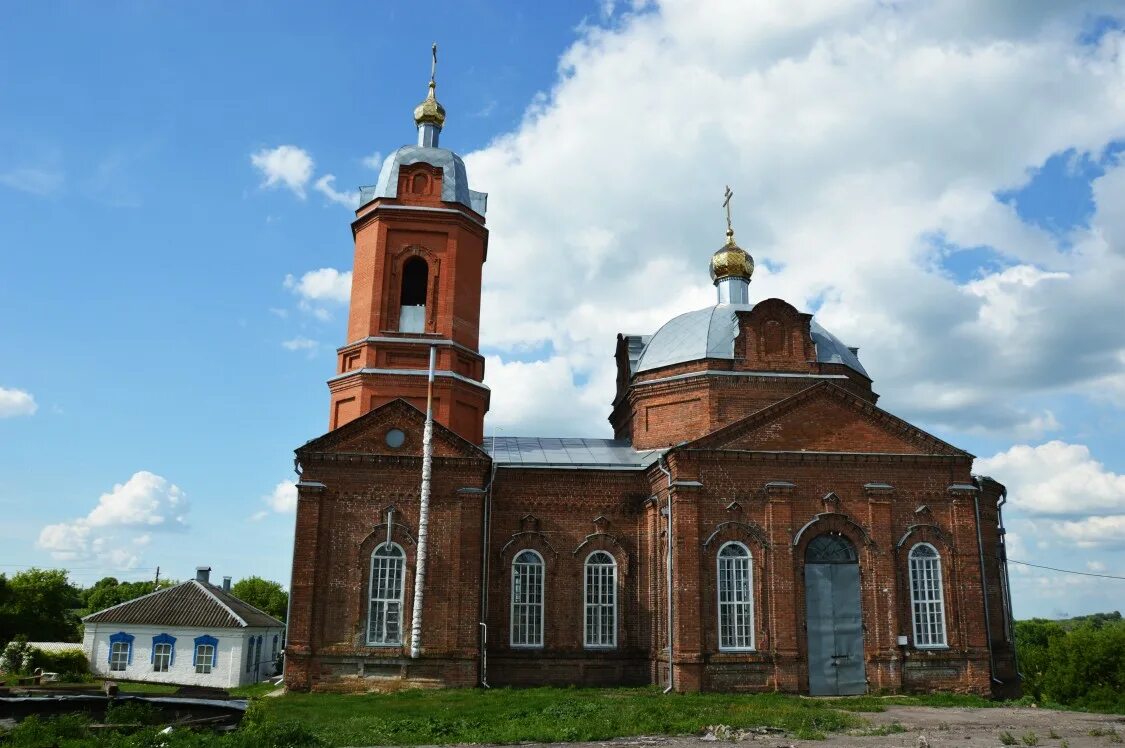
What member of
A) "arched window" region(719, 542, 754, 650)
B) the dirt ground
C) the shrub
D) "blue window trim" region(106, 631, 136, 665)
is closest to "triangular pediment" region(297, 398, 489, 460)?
"arched window" region(719, 542, 754, 650)

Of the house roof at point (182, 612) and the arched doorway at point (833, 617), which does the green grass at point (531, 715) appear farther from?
the house roof at point (182, 612)

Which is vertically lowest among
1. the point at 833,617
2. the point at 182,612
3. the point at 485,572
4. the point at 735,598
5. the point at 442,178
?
the point at 182,612

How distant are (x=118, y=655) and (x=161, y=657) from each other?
157cm

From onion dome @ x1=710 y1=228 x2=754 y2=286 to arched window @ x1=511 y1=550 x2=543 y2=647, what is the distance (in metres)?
11.2

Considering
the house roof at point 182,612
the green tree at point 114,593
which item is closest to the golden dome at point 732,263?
the house roof at point 182,612

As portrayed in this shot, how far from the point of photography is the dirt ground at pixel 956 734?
42.6 ft

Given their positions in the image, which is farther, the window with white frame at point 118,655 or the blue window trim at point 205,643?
the window with white frame at point 118,655

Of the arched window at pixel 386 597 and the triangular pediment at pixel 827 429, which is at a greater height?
the triangular pediment at pixel 827 429

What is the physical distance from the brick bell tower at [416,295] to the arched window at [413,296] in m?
0.03

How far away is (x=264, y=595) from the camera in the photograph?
2269 inches

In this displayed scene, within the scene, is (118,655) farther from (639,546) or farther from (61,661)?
(639,546)

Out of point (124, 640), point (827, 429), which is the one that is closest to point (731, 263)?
point (827, 429)

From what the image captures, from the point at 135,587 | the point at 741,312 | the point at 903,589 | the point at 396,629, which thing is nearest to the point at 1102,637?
the point at 903,589

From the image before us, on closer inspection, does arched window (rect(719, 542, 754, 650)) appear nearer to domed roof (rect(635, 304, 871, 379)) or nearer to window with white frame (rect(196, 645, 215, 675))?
domed roof (rect(635, 304, 871, 379))
